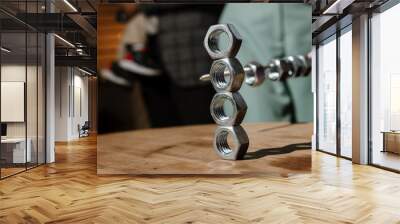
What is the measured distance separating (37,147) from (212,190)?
3704mm

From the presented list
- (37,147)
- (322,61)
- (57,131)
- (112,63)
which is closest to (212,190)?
(112,63)

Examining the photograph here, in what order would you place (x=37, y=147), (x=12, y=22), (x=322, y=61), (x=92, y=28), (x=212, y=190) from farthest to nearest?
(x=322, y=61), (x=92, y=28), (x=37, y=147), (x=12, y=22), (x=212, y=190)

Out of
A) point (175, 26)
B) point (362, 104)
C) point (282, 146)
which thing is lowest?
point (282, 146)

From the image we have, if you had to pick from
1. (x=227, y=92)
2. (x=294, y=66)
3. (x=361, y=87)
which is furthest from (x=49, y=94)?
(x=361, y=87)

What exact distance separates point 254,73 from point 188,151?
1.53 metres

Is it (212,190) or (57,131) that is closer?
(212,190)

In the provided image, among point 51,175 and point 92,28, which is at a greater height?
point 92,28

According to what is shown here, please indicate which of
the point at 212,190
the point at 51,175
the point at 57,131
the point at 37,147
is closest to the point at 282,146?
the point at 212,190

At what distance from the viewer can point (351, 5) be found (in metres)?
6.69

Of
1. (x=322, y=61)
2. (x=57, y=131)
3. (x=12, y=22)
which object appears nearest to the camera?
(x=12, y=22)

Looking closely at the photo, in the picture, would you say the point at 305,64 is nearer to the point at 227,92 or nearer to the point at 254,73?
the point at 254,73

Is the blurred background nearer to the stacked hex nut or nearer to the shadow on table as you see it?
the stacked hex nut

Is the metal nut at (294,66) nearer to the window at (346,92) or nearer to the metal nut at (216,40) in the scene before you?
the metal nut at (216,40)

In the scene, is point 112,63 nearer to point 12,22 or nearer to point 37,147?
point 12,22
